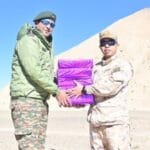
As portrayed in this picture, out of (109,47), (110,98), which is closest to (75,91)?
(110,98)

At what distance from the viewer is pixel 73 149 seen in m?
13.0

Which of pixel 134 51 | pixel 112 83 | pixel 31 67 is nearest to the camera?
pixel 31 67

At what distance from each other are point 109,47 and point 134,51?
57662mm

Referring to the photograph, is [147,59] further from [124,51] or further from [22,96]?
[22,96]

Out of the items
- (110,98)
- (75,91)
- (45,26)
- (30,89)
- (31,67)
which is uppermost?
(45,26)

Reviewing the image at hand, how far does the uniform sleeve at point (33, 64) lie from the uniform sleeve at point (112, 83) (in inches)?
22.0

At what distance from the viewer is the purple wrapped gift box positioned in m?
7.37

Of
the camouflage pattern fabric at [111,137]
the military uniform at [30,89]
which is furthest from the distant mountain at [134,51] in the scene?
the military uniform at [30,89]

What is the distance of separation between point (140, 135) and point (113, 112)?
9.19 m

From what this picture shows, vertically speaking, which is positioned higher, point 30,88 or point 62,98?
point 30,88

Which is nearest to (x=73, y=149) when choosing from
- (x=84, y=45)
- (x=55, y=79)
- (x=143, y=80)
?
(x=55, y=79)

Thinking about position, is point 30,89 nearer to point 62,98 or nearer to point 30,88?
point 30,88

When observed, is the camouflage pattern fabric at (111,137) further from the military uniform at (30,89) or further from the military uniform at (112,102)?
the military uniform at (30,89)

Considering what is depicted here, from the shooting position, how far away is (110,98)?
726cm
